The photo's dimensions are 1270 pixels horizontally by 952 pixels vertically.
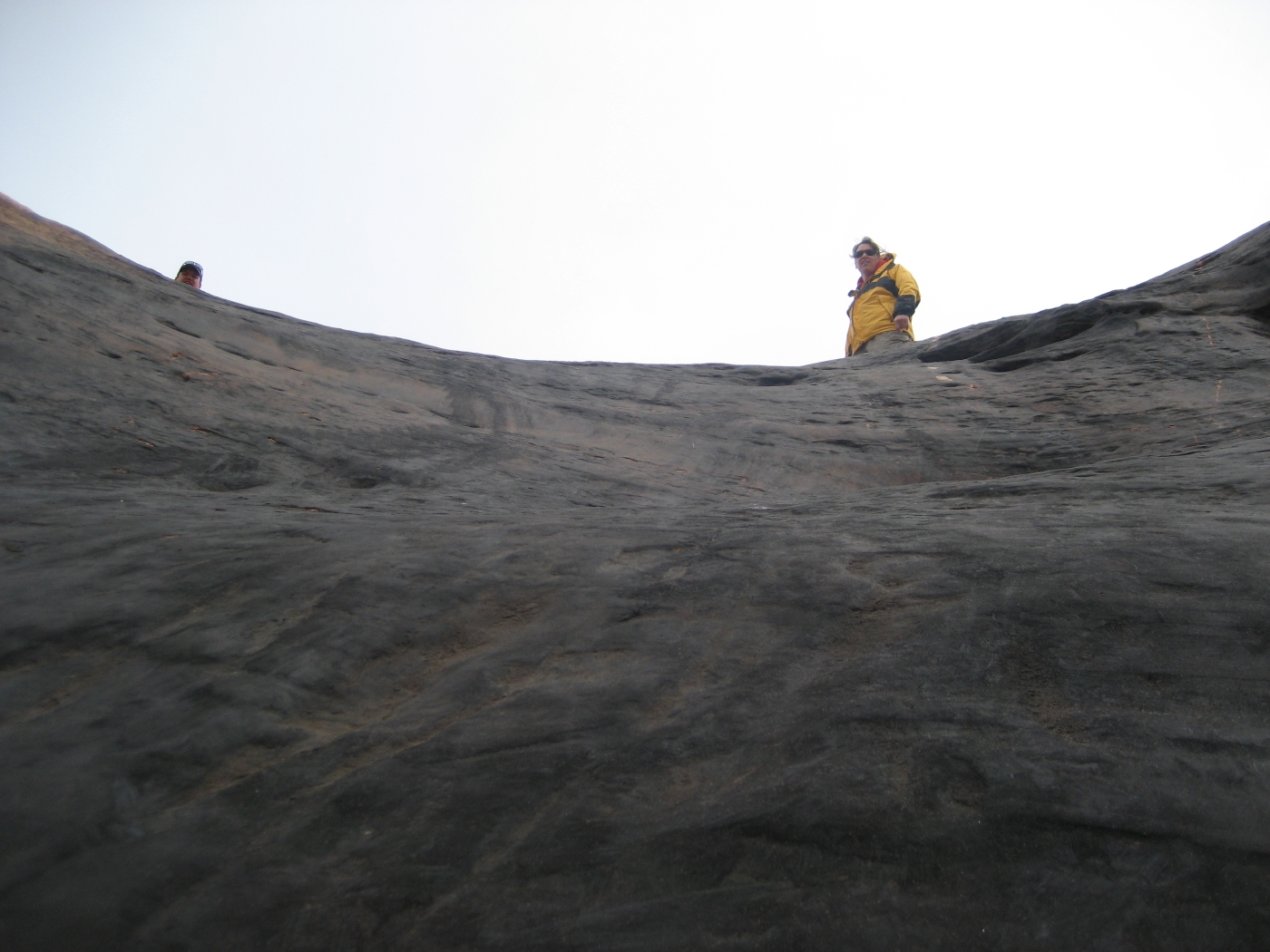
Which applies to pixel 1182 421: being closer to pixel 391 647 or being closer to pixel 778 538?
pixel 778 538

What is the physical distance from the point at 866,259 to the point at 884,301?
75 centimetres

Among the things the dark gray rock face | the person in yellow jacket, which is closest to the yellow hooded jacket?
the person in yellow jacket

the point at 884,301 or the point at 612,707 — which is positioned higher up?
the point at 884,301

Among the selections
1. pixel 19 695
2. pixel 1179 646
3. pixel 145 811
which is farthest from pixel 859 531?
pixel 19 695

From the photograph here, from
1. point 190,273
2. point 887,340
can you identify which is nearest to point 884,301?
point 887,340

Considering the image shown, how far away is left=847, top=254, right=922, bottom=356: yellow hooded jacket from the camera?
1144 cm

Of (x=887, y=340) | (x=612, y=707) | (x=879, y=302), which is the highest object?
(x=879, y=302)

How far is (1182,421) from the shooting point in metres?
6.48

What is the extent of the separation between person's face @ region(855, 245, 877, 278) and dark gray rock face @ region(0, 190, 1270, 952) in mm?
7271

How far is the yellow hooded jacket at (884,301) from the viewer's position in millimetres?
11438

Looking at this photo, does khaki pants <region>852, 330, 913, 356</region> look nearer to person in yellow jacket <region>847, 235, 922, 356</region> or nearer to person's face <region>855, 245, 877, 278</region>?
person in yellow jacket <region>847, 235, 922, 356</region>

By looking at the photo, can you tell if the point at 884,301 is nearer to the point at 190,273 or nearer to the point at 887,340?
the point at 887,340

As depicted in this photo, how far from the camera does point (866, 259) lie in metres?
12.0

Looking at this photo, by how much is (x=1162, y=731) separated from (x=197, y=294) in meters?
7.47
